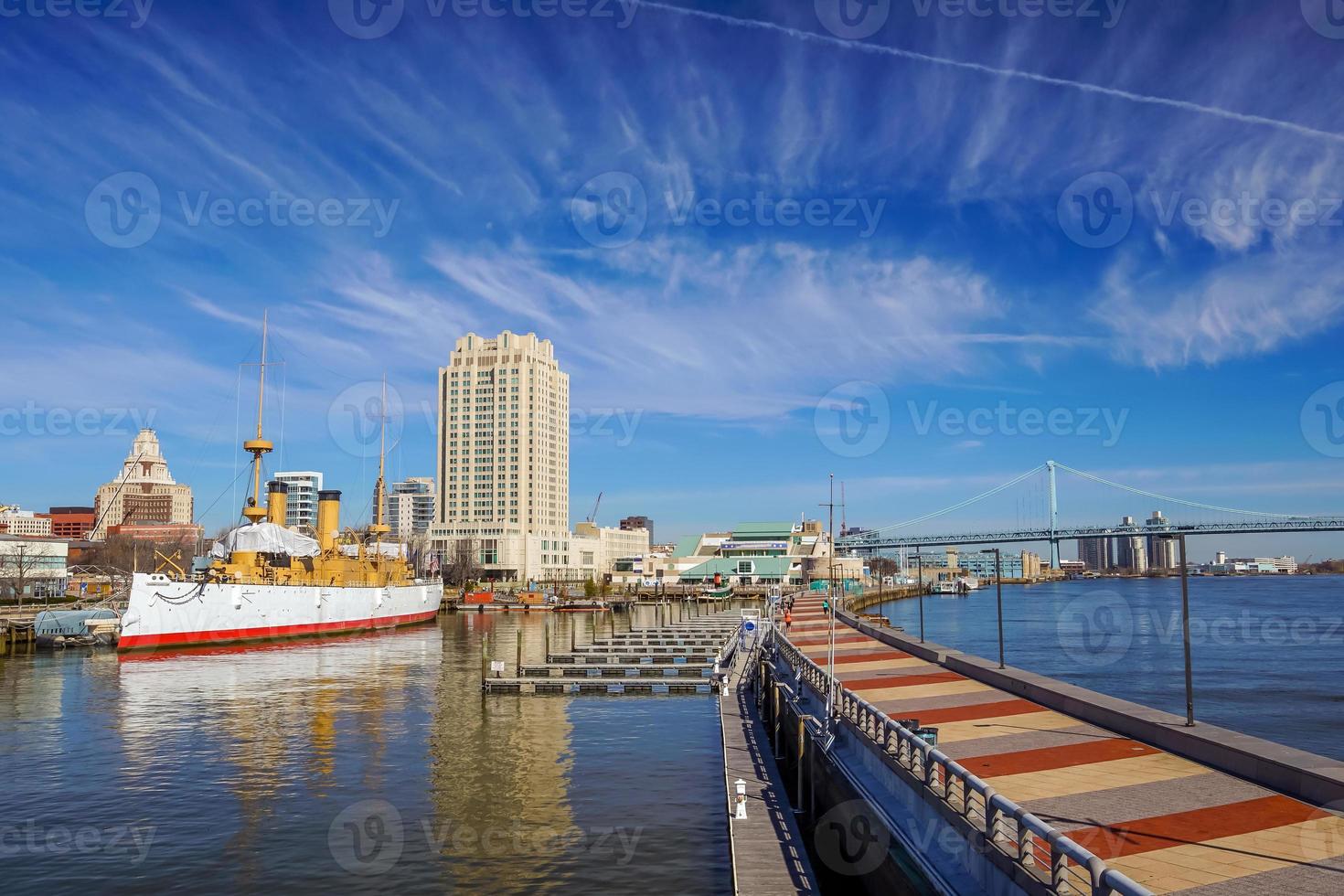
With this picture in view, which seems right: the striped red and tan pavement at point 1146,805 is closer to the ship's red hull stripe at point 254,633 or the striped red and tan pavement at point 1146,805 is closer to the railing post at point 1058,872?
the railing post at point 1058,872

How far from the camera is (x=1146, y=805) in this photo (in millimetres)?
14586

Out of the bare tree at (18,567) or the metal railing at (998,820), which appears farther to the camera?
the bare tree at (18,567)

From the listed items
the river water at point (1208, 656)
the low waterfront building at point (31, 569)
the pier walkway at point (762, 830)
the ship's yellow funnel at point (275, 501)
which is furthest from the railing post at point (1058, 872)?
the low waterfront building at point (31, 569)

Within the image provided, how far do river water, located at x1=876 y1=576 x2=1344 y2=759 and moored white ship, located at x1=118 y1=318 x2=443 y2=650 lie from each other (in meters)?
56.8

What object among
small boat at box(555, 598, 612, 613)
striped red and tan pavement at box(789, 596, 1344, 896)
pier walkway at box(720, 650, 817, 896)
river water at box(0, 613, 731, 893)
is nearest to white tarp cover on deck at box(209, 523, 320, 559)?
river water at box(0, 613, 731, 893)

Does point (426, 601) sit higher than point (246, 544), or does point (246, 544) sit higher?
point (246, 544)

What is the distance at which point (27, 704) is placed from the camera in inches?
1724

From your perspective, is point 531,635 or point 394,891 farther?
point 531,635

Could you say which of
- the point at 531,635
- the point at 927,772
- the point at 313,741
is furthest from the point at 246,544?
the point at 927,772

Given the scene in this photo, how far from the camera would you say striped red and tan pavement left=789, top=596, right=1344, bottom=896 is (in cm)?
1158

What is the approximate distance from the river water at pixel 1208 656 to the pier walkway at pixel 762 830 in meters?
21.5

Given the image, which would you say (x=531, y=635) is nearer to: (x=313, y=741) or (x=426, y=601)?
(x=426, y=601)

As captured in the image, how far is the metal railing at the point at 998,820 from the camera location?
953 centimetres

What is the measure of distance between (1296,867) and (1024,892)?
3.68m
